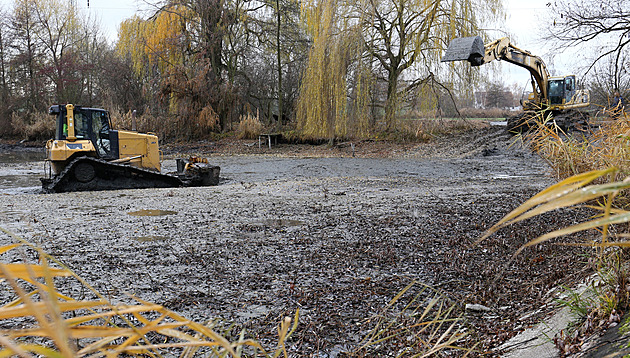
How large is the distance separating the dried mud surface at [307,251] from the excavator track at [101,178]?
56.8 inches

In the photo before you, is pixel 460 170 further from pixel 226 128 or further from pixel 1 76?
pixel 1 76

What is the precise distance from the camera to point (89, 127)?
11195 millimetres

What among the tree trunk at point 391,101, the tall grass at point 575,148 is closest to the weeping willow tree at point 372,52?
the tree trunk at point 391,101

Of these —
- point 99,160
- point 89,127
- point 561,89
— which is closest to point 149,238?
point 99,160

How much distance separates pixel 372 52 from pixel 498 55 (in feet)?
16.6

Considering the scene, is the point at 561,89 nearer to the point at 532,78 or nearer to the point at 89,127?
the point at 532,78

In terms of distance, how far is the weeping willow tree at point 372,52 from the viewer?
17.4 m

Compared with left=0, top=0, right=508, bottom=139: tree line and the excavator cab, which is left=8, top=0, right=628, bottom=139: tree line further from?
the excavator cab

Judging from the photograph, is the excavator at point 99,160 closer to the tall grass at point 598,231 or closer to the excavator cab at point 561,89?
the tall grass at point 598,231

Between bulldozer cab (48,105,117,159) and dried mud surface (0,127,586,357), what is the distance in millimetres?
2462

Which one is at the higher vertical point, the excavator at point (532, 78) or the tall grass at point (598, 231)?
A: the excavator at point (532, 78)

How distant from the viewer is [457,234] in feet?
16.3

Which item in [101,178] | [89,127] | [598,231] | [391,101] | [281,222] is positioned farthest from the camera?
[391,101]

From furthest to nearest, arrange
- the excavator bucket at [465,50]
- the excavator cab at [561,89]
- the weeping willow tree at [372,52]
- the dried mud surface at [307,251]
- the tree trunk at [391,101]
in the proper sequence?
the excavator cab at [561,89] < the tree trunk at [391,101] < the weeping willow tree at [372,52] < the excavator bucket at [465,50] < the dried mud surface at [307,251]
